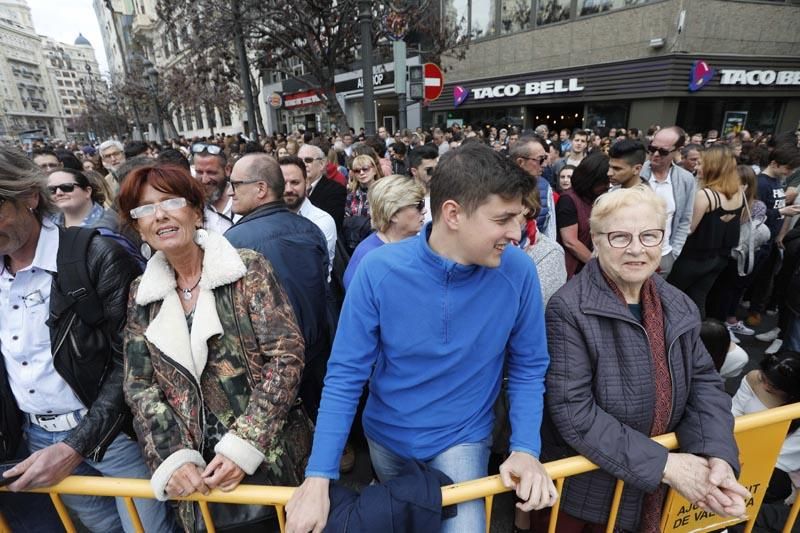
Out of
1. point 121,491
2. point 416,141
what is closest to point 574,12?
point 416,141

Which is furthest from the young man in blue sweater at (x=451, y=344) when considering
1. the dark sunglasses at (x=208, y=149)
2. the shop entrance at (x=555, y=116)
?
the shop entrance at (x=555, y=116)

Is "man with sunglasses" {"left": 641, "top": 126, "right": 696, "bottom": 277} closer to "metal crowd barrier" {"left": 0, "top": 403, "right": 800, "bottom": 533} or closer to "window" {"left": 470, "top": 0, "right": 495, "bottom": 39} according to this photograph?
"metal crowd barrier" {"left": 0, "top": 403, "right": 800, "bottom": 533}

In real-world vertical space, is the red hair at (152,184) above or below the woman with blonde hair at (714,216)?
above

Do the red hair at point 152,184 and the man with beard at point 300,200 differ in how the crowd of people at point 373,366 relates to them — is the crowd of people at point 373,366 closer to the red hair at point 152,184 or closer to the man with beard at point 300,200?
the red hair at point 152,184

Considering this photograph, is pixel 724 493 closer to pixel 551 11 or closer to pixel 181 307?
pixel 181 307

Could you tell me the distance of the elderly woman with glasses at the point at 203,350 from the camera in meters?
1.55

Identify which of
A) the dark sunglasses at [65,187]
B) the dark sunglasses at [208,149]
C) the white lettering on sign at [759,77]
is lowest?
the dark sunglasses at [65,187]

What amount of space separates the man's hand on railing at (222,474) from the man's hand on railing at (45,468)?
1.85 ft

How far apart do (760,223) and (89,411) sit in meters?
5.94

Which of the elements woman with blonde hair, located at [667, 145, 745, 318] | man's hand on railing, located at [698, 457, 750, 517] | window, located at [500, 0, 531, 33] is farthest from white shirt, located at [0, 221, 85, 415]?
window, located at [500, 0, 531, 33]

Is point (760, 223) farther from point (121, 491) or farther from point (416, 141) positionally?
point (416, 141)

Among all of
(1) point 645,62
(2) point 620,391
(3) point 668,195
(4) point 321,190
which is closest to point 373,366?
(2) point 620,391

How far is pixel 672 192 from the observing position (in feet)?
12.6

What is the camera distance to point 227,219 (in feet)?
11.4
